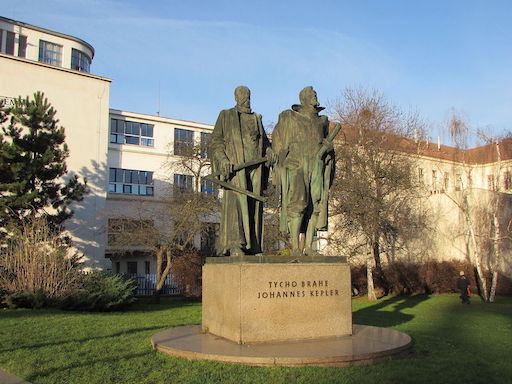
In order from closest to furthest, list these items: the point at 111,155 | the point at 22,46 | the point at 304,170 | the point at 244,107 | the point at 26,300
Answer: the point at 304,170, the point at 244,107, the point at 26,300, the point at 22,46, the point at 111,155

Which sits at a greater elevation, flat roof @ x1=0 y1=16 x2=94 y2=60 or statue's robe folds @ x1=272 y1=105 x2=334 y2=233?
flat roof @ x1=0 y1=16 x2=94 y2=60

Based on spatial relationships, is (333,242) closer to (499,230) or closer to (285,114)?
(499,230)

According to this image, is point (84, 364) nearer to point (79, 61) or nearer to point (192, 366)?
point (192, 366)

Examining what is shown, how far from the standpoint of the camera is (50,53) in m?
40.0

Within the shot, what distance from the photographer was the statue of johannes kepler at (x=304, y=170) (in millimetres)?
8078

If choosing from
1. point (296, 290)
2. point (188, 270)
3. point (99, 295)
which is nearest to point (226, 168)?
point (296, 290)

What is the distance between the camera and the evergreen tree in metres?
19.5

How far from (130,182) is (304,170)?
114ft

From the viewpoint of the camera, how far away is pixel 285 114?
27.8 feet

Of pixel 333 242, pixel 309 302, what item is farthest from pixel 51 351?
pixel 333 242

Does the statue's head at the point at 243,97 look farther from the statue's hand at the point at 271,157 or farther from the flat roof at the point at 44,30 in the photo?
the flat roof at the point at 44,30

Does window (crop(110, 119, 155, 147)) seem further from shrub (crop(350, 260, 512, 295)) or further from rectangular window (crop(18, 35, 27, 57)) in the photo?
shrub (crop(350, 260, 512, 295))

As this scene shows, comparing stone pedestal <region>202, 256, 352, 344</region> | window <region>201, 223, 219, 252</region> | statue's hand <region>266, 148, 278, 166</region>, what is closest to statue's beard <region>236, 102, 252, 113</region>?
statue's hand <region>266, 148, 278, 166</region>

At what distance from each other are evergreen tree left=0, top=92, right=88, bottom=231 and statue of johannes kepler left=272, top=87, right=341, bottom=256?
14387mm
